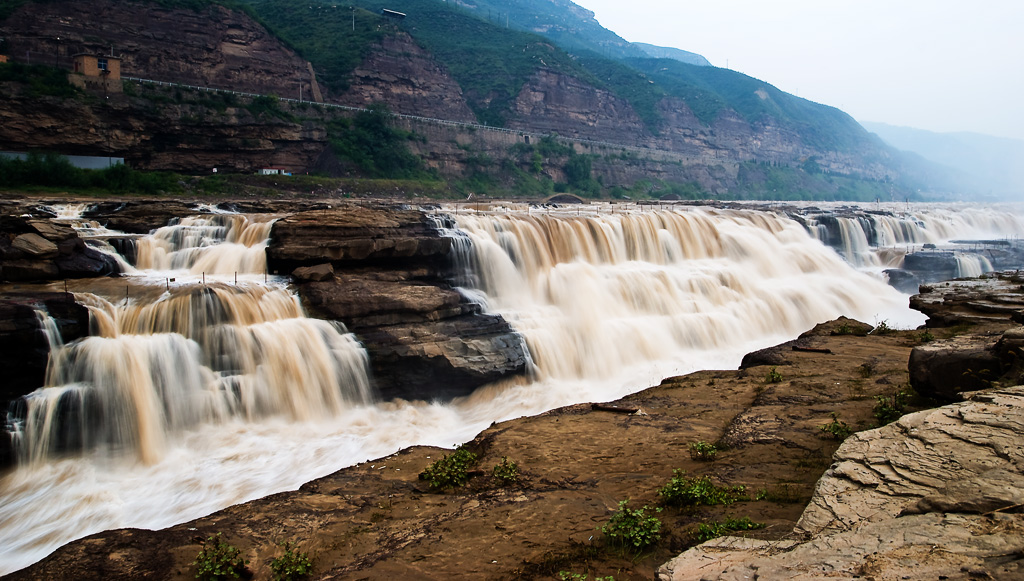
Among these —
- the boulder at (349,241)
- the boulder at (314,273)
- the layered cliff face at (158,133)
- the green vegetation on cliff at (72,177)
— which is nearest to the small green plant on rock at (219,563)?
the boulder at (314,273)

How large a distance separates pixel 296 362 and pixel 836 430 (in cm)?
1014

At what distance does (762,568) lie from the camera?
377 cm

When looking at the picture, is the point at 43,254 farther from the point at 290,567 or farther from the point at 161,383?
the point at 290,567

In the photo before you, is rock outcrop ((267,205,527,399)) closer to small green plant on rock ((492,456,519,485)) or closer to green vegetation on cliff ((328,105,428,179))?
small green plant on rock ((492,456,519,485))

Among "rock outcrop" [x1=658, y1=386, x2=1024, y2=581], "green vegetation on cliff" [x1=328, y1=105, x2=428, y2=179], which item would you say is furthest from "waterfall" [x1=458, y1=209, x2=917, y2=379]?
"green vegetation on cliff" [x1=328, y1=105, x2=428, y2=179]

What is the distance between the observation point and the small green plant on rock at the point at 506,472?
7258mm

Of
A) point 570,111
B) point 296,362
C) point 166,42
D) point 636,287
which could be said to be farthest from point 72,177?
point 570,111

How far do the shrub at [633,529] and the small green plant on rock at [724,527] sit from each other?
0.35 meters

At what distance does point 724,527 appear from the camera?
5.16 meters

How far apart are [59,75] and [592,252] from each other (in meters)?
33.0

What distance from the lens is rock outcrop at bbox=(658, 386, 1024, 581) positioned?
132 inches

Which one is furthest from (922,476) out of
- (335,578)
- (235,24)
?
(235,24)

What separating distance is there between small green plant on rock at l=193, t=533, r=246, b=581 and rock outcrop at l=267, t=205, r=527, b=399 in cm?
813

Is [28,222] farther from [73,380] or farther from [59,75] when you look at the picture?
[59,75]
